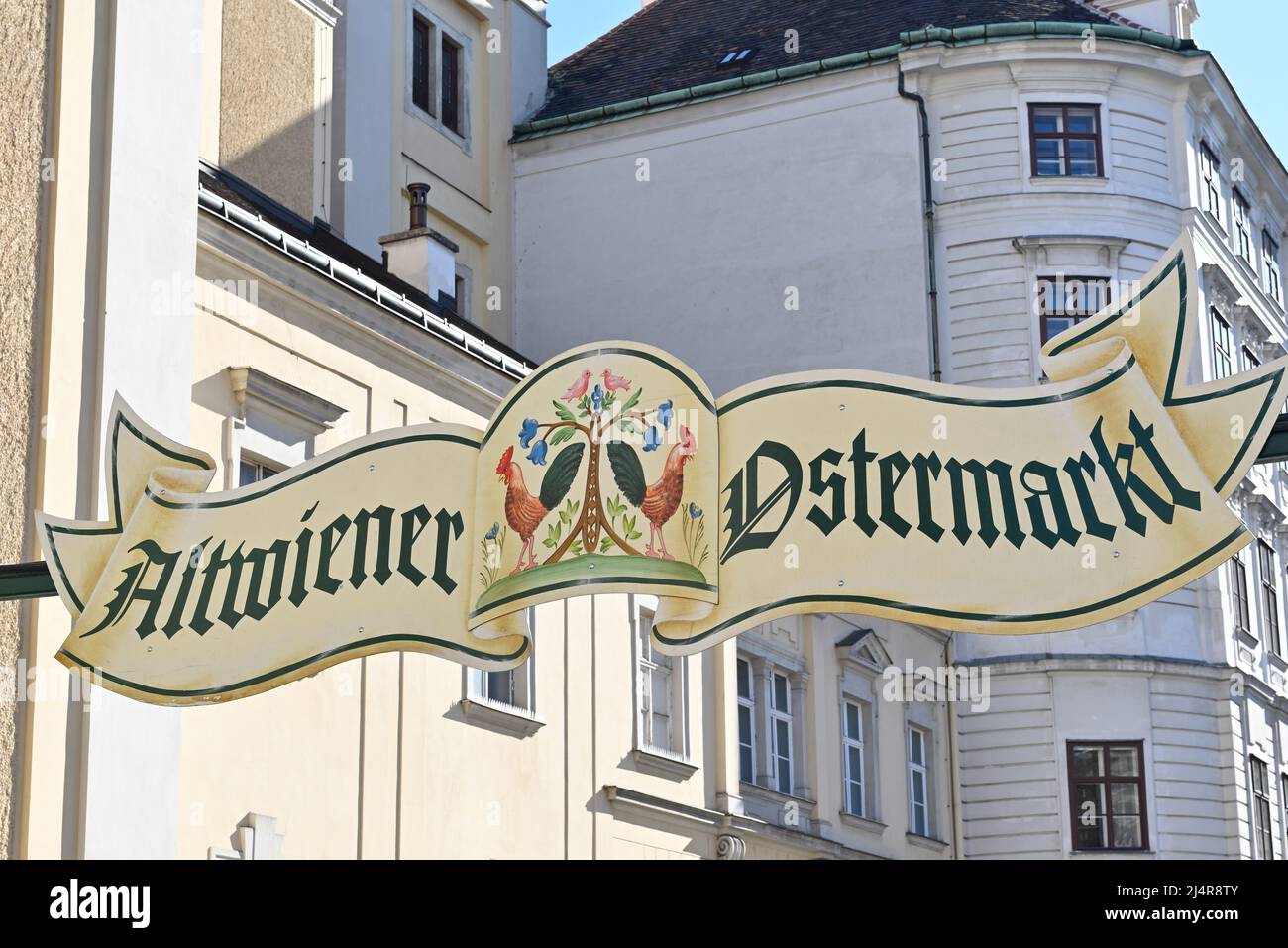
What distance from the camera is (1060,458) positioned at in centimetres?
738

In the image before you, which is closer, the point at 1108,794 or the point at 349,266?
the point at 349,266

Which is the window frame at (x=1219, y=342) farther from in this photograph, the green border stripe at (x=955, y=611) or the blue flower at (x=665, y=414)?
the green border stripe at (x=955, y=611)

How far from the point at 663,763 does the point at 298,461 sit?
6.53m

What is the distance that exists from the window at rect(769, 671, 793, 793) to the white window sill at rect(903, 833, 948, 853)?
11.8ft

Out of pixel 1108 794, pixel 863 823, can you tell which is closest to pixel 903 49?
pixel 1108 794

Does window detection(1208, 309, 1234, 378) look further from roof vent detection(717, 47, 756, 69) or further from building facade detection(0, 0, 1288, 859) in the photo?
roof vent detection(717, 47, 756, 69)

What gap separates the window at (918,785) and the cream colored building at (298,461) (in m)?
0.06

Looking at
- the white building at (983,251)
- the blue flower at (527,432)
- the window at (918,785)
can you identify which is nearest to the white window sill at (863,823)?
the window at (918,785)

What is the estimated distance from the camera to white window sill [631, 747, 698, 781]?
22906 mm

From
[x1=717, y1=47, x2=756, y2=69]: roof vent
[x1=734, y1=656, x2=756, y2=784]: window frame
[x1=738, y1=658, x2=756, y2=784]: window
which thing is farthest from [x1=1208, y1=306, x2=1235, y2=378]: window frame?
[x1=738, y1=658, x2=756, y2=784]: window

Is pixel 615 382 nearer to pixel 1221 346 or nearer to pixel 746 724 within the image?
pixel 746 724

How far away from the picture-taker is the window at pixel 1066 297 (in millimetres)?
32938

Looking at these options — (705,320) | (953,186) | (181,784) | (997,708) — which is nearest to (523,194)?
(705,320)

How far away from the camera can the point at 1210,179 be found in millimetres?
36031
